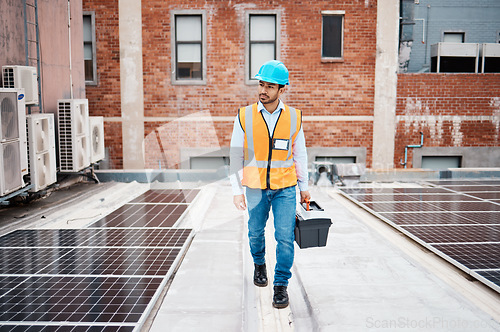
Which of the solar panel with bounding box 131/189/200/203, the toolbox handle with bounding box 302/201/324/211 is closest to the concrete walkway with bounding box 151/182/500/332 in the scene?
the toolbox handle with bounding box 302/201/324/211

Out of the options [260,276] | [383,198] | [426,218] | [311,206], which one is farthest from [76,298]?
[383,198]

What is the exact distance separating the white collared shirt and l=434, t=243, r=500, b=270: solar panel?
2.36 metres

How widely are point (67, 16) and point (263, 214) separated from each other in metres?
8.19

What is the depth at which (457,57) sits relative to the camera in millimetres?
13711

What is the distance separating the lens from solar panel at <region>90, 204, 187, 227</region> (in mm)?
7109

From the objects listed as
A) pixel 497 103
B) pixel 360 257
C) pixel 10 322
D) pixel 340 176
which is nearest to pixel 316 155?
pixel 340 176

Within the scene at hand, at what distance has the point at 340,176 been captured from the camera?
35.9 ft

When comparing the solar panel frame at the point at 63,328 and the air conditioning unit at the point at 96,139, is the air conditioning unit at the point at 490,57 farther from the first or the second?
the solar panel frame at the point at 63,328

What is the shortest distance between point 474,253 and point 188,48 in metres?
9.82

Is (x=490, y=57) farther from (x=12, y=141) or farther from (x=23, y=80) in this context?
(x=12, y=141)

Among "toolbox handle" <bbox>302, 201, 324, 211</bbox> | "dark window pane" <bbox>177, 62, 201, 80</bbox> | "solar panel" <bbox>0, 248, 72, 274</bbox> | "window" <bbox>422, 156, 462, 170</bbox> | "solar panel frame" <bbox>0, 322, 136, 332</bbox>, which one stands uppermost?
"dark window pane" <bbox>177, 62, 201, 80</bbox>

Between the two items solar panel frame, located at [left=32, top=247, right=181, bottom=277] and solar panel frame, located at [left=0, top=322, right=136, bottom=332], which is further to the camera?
solar panel frame, located at [left=32, top=247, right=181, bottom=277]

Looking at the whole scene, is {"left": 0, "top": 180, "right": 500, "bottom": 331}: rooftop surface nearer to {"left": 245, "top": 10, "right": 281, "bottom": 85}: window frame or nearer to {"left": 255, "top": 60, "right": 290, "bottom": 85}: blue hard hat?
{"left": 255, "top": 60, "right": 290, "bottom": 85}: blue hard hat

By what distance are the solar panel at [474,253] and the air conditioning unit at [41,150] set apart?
6.44 meters
